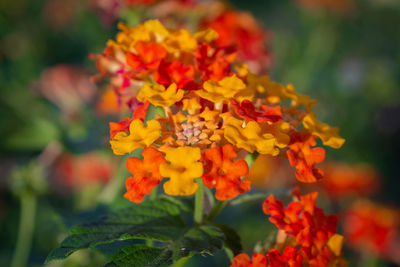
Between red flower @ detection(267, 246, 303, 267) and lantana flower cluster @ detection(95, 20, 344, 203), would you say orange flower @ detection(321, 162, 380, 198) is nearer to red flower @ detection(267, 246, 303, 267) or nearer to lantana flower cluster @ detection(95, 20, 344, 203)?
lantana flower cluster @ detection(95, 20, 344, 203)

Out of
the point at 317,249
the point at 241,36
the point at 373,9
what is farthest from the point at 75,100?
the point at 373,9

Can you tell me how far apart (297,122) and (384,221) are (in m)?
1.13

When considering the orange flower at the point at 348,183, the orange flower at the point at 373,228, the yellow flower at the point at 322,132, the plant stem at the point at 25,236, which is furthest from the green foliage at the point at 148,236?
the orange flower at the point at 348,183

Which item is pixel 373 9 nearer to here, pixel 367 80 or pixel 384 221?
pixel 367 80

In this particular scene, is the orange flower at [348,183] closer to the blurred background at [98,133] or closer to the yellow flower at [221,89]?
the blurred background at [98,133]

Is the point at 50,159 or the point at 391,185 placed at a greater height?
the point at 50,159

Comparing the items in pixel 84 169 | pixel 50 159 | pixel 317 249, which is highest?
pixel 317 249

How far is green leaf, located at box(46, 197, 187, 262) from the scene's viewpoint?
66 cm

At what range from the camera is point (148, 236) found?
661 mm

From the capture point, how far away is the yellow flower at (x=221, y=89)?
0.69 m

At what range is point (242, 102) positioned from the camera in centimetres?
72

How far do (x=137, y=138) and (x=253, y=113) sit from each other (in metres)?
0.20

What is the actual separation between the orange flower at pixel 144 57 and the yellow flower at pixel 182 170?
210 millimetres

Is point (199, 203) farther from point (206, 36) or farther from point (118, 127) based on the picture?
point (206, 36)
